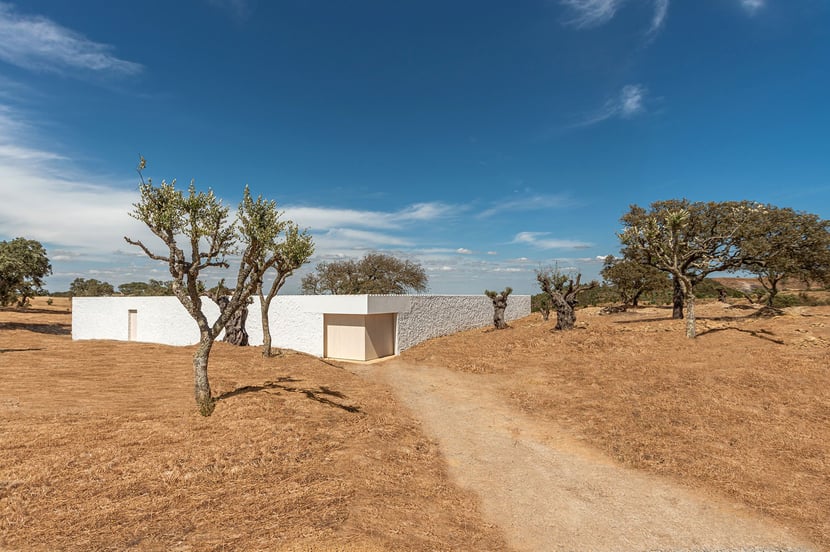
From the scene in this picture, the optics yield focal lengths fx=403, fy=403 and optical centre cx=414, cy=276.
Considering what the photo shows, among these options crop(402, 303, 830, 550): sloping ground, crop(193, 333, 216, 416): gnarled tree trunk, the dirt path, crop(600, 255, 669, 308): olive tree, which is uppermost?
crop(600, 255, 669, 308): olive tree

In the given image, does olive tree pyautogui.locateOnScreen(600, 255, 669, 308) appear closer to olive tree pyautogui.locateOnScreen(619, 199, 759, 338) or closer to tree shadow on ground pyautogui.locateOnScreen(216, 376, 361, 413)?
olive tree pyautogui.locateOnScreen(619, 199, 759, 338)

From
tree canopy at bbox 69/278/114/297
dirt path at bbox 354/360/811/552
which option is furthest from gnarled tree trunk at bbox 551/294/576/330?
tree canopy at bbox 69/278/114/297

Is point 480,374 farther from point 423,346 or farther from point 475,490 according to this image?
point 475,490

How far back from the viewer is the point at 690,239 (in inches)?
1082

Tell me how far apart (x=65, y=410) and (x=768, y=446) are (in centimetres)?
1740

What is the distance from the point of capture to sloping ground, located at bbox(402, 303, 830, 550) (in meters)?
8.41

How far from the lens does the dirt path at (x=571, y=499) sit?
6504mm

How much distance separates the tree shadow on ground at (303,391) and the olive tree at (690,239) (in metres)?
16.9

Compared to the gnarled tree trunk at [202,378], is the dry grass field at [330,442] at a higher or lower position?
lower

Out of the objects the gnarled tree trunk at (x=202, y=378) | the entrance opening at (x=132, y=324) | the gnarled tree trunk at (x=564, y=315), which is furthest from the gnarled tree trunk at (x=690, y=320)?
the entrance opening at (x=132, y=324)

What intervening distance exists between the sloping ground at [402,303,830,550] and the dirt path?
2.02 ft

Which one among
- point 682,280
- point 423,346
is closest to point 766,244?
point 682,280

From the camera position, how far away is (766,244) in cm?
2375

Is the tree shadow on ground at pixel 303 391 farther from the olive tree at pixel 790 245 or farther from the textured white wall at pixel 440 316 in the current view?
the olive tree at pixel 790 245
